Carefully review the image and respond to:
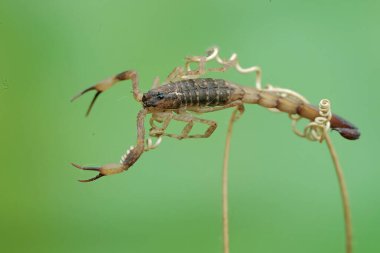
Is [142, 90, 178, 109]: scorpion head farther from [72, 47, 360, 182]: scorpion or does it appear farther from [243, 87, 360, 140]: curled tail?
[243, 87, 360, 140]: curled tail

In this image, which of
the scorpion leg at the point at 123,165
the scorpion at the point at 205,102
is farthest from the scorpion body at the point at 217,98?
the scorpion leg at the point at 123,165

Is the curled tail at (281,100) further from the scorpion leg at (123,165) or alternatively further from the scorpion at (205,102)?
the scorpion leg at (123,165)

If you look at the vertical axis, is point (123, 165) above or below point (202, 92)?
below

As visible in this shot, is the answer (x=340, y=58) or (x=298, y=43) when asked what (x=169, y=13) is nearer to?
(x=298, y=43)

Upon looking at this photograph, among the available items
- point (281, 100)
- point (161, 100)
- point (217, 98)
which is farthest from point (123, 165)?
point (281, 100)

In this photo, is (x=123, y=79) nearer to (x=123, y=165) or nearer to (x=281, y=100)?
(x=123, y=165)

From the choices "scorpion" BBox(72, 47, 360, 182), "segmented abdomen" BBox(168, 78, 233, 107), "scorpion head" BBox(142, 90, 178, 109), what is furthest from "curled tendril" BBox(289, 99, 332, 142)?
"scorpion head" BBox(142, 90, 178, 109)
